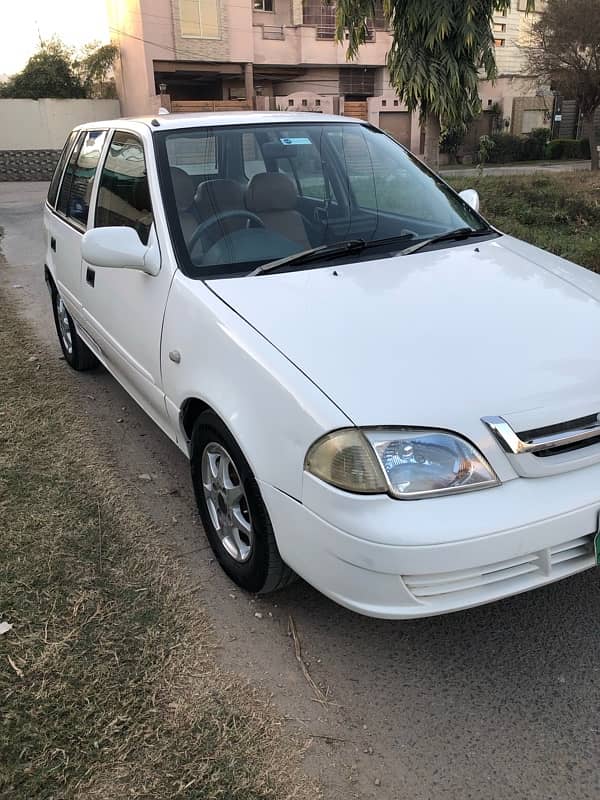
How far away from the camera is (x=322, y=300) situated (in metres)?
2.57

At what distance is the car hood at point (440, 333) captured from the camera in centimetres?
207

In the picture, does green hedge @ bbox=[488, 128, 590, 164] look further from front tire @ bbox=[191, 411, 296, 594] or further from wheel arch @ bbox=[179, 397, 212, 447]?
front tire @ bbox=[191, 411, 296, 594]

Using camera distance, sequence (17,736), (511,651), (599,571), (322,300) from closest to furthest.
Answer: (17,736)
(511,651)
(322,300)
(599,571)

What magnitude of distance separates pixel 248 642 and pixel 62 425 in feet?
7.67

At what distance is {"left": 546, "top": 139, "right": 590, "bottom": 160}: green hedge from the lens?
31.5 m

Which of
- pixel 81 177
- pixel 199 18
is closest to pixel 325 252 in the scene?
pixel 81 177

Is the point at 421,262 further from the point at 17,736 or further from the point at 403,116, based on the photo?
the point at 403,116

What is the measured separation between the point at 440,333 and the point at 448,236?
1.02 metres

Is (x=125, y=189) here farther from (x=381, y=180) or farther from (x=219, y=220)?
(x=381, y=180)

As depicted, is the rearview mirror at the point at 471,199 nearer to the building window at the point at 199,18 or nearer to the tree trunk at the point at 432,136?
the tree trunk at the point at 432,136

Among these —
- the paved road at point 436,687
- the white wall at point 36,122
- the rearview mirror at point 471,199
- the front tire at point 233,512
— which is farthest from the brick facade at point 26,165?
the paved road at point 436,687

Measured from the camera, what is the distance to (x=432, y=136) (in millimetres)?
11477

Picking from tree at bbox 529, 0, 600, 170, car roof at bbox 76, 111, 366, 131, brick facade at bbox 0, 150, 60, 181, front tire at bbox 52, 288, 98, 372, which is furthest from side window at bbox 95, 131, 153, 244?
brick facade at bbox 0, 150, 60, 181

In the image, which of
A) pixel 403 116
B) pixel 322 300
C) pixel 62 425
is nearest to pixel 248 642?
pixel 322 300
